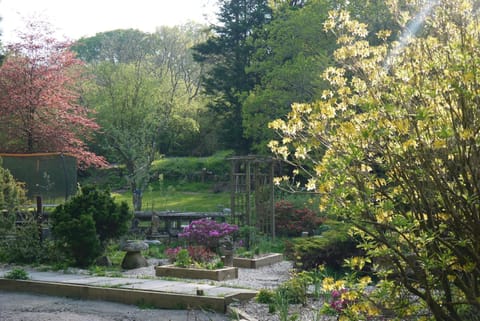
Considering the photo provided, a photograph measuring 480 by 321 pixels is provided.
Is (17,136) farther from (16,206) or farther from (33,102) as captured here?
(16,206)

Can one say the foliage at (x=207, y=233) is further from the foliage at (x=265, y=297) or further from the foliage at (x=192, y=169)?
the foliage at (x=192, y=169)

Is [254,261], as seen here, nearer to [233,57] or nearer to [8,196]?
[8,196]

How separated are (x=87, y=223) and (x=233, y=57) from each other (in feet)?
69.9

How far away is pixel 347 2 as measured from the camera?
76.4ft

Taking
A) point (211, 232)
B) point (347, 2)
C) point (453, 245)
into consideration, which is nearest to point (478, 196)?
point (453, 245)

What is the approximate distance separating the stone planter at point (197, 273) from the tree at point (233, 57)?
19.1m

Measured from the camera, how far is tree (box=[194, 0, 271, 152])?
2900 cm

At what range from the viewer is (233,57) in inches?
1196

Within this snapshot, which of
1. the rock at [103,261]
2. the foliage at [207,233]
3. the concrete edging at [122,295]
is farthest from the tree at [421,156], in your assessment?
the rock at [103,261]

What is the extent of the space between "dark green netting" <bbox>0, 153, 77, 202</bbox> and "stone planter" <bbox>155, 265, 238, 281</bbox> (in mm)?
8163

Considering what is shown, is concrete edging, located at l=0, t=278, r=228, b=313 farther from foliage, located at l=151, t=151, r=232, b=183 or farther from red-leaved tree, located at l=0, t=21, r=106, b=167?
foliage, located at l=151, t=151, r=232, b=183

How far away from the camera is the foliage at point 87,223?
33.2 feet

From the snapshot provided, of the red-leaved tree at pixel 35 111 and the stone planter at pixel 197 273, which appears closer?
the stone planter at pixel 197 273

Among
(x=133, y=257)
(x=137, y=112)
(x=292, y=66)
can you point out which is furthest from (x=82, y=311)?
(x=137, y=112)
